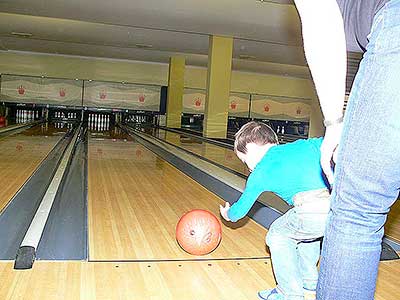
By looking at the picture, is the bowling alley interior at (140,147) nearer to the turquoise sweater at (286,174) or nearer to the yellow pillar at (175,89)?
the yellow pillar at (175,89)

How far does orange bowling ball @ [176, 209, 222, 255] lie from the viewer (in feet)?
7.21

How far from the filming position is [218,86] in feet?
32.1

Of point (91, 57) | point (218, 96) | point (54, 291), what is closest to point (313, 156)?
point (54, 291)

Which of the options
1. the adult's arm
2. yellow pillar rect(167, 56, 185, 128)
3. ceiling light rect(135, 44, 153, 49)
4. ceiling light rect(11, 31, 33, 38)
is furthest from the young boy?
yellow pillar rect(167, 56, 185, 128)

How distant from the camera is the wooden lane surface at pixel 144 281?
1759 mm

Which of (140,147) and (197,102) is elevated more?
(197,102)

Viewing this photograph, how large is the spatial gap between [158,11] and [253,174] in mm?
6461

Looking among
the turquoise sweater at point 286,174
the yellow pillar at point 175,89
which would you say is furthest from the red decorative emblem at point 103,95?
the turquoise sweater at point 286,174

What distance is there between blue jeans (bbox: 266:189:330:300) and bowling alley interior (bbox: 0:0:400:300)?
0.22 meters

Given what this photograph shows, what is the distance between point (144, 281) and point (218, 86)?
8099 millimetres

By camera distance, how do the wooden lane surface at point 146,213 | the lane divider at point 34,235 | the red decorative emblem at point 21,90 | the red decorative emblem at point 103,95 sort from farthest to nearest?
the red decorative emblem at point 103,95
the red decorative emblem at point 21,90
the wooden lane surface at point 146,213
the lane divider at point 34,235

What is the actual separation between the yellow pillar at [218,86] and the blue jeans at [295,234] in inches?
314

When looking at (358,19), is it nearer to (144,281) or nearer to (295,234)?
(295,234)

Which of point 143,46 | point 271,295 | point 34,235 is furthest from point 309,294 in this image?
point 143,46
